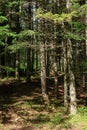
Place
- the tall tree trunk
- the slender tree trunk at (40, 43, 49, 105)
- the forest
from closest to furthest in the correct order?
the forest → the tall tree trunk → the slender tree trunk at (40, 43, 49, 105)

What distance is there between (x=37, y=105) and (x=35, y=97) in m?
2.08

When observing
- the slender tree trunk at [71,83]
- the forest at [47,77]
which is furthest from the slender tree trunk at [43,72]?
the slender tree trunk at [71,83]

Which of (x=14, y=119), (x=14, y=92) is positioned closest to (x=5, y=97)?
(x=14, y=92)

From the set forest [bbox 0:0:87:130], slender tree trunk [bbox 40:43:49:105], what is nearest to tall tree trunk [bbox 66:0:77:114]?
forest [bbox 0:0:87:130]

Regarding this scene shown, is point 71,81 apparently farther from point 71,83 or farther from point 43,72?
point 43,72

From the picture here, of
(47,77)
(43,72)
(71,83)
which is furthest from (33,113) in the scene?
(71,83)

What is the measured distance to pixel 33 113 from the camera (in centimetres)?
1808

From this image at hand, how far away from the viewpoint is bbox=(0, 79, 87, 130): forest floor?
15.9 m

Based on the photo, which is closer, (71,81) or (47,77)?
(71,81)

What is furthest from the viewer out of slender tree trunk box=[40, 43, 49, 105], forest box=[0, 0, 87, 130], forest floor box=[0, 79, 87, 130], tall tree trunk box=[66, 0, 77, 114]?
slender tree trunk box=[40, 43, 49, 105]

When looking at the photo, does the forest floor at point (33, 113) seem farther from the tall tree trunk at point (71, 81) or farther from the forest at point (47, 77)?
the tall tree trunk at point (71, 81)

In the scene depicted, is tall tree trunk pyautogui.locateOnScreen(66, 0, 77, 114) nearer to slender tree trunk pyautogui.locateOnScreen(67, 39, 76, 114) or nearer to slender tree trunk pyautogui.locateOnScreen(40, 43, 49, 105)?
slender tree trunk pyautogui.locateOnScreen(67, 39, 76, 114)

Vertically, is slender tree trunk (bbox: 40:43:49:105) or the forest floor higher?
slender tree trunk (bbox: 40:43:49:105)

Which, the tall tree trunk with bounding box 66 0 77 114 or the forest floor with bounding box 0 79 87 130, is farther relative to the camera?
the tall tree trunk with bounding box 66 0 77 114
